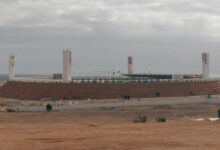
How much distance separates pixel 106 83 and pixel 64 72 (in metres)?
8.19

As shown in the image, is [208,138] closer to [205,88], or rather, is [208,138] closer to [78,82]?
[78,82]

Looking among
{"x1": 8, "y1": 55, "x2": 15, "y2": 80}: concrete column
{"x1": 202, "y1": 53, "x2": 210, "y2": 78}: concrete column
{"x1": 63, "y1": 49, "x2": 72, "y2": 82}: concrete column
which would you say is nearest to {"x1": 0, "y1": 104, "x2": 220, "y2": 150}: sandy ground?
{"x1": 63, "y1": 49, "x2": 72, "y2": 82}: concrete column

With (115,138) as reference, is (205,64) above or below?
above

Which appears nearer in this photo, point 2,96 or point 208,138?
point 208,138

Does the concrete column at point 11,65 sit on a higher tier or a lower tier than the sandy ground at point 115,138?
higher

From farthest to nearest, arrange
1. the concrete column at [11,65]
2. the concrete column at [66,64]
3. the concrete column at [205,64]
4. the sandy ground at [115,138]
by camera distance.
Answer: the concrete column at [205,64], the concrete column at [11,65], the concrete column at [66,64], the sandy ground at [115,138]

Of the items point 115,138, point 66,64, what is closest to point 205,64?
point 66,64

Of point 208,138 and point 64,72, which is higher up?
point 64,72

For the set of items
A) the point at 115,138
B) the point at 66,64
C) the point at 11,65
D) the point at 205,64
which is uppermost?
the point at 11,65

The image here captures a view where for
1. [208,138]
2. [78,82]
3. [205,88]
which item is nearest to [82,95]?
[78,82]

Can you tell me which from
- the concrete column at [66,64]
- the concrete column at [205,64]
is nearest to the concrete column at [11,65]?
the concrete column at [66,64]

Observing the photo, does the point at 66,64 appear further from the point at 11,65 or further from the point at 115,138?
the point at 115,138

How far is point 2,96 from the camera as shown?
75125mm

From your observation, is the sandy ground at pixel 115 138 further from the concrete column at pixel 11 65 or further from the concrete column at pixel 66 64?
the concrete column at pixel 11 65
